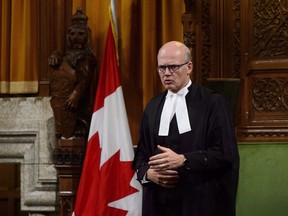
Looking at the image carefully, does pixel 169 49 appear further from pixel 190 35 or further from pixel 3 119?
pixel 3 119

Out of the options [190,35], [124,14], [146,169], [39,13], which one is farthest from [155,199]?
[39,13]

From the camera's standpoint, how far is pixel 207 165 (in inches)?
Answer: 96.4

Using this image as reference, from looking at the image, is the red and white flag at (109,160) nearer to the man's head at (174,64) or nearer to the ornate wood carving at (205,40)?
the ornate wood carving at (205,40)

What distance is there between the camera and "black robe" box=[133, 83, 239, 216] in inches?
97.5

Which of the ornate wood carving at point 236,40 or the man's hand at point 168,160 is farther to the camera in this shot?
the ornate wood carving at point 236,40

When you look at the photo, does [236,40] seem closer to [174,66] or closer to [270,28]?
[270,28]

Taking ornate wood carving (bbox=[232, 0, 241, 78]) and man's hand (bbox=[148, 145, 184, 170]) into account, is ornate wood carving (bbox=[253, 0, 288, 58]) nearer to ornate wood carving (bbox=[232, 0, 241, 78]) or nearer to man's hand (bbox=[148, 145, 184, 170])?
ornate wood carving (bbox=[232, 0, 241, 78])

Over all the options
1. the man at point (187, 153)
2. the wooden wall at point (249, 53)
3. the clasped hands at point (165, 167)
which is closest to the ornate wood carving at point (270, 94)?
the wooden wall at point (249, 53)

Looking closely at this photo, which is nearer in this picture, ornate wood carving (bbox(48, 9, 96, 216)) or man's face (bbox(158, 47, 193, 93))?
man's face (bbox(158, 47, 193, 93))

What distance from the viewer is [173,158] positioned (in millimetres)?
2457

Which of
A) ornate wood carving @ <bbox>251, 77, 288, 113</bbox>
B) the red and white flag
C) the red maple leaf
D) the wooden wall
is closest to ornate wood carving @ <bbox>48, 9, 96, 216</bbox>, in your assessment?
the red and white flag

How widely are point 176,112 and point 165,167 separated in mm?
271

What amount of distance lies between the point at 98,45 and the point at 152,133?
1294 millimetres

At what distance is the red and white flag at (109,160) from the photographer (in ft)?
11.0
